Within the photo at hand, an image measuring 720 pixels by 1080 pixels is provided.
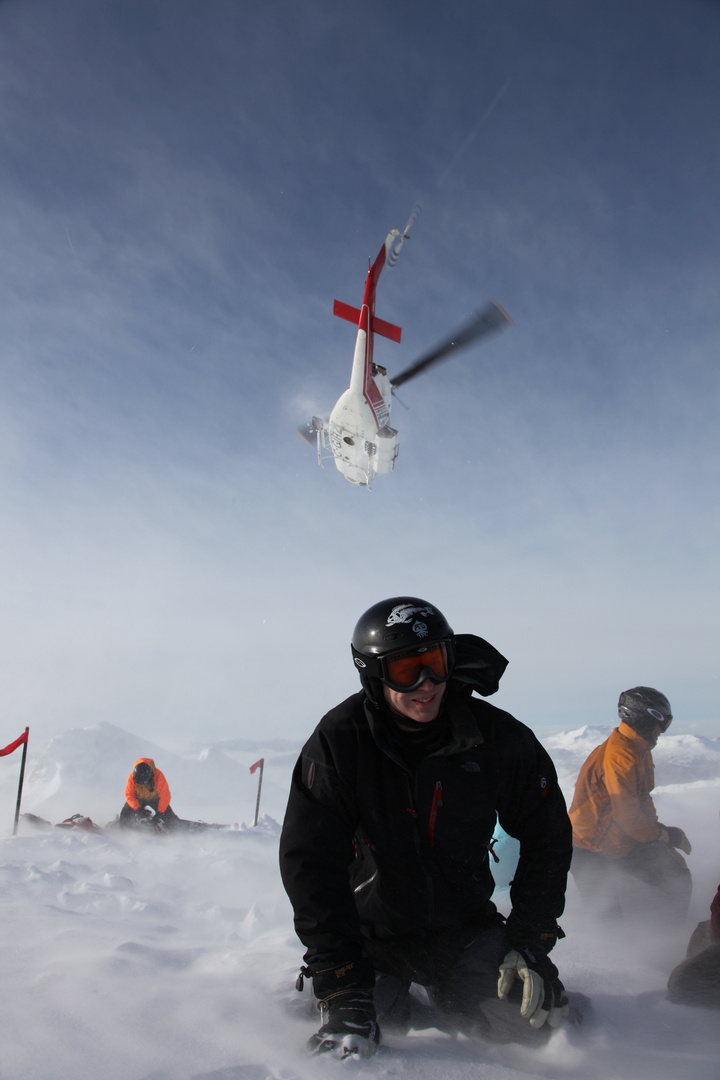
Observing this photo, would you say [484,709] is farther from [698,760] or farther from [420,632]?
[698,760]

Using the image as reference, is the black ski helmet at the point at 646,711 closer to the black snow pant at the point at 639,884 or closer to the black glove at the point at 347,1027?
the black snow pant at the point at 639,884

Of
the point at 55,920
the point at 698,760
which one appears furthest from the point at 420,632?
the point at 698,760

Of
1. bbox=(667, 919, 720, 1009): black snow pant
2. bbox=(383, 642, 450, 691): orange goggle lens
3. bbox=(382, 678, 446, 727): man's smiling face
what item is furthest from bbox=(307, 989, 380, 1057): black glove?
bbox=(667, 919, 720, 1009): black snow pant

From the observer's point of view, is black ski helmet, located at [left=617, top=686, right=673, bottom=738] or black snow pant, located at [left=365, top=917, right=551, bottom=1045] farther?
black ski helmet, located at [left=617, top=686, right=673, bottom=738]

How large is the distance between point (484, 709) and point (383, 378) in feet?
59.9

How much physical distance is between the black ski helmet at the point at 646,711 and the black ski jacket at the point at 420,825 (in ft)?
7.25

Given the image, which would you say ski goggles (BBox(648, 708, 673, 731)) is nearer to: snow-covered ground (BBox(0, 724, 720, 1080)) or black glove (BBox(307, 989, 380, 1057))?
snow-covered ground (BBox(0, 724, 720, 1080))

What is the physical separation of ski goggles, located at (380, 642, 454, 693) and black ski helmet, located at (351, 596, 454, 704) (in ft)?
0.04

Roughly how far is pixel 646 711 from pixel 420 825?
272cm

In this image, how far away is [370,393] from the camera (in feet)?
60.2

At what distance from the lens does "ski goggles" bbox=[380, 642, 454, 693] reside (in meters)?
2.12

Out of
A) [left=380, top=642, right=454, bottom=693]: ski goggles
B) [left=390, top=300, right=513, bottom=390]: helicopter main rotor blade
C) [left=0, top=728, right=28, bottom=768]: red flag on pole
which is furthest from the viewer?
[left=390, top=300, right=513, bottom=390]: helicopter main rotor blade

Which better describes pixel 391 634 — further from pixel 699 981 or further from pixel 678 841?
pixel 678 841

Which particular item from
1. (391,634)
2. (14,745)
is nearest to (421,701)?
(391,634)
